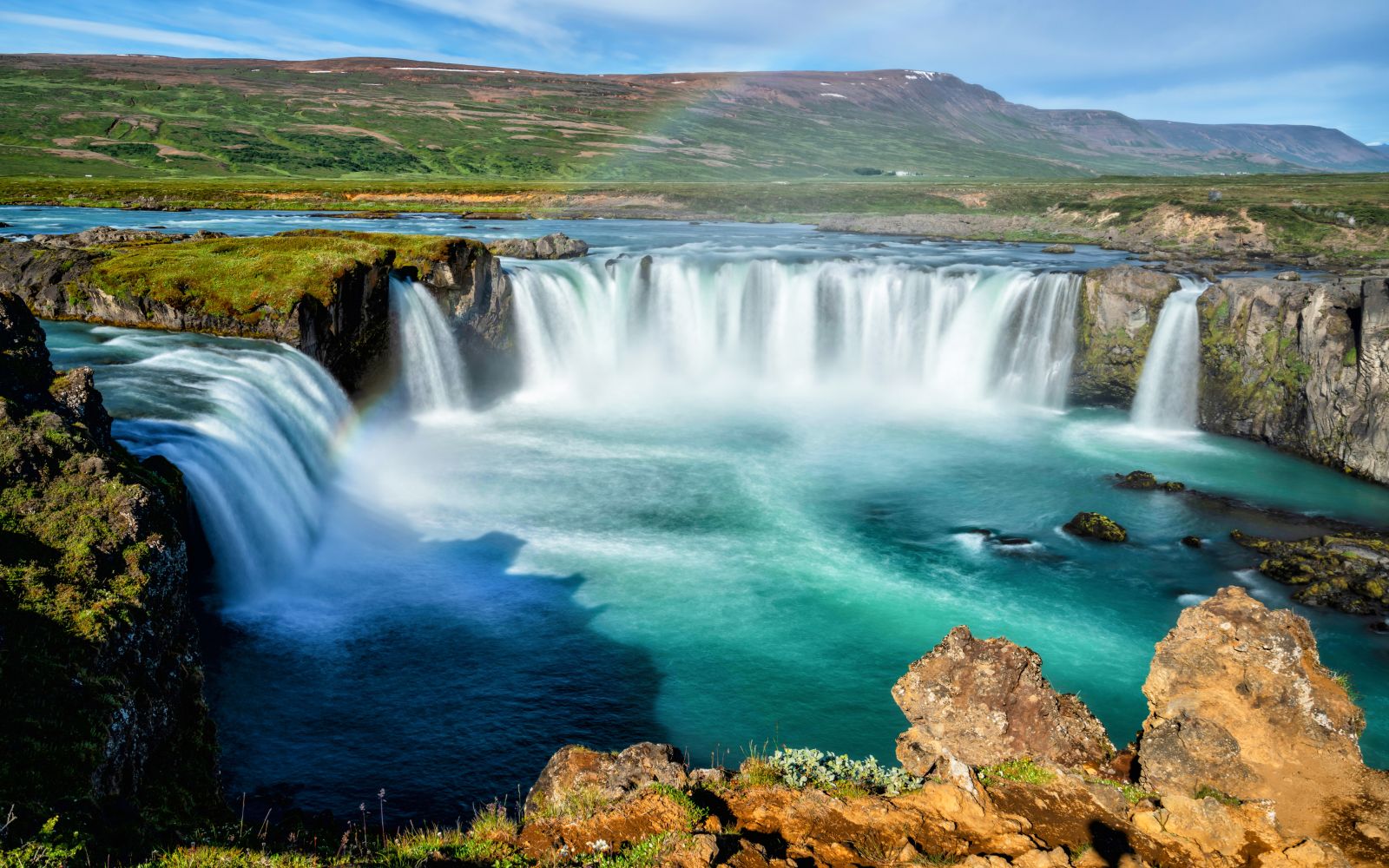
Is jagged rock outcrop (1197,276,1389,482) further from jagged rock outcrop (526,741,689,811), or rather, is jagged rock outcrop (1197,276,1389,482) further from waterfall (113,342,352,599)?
waterfall (113,342,352,599)

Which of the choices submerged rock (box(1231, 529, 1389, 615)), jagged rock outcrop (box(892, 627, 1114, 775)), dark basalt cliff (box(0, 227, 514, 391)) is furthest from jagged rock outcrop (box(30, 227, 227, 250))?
submerged rock (box(1231, 529, 1389, 615))

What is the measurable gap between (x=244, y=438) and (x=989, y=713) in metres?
18.6

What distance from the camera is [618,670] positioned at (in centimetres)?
1784

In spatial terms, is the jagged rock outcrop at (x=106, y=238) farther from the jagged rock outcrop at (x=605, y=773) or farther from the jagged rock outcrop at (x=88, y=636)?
the jagged rock outcrop at (x=605, y=773)

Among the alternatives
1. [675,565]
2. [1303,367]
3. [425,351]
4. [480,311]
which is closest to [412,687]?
[675,565]

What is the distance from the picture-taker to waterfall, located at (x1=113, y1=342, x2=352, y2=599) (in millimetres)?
18188

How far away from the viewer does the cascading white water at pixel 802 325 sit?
4084 cm

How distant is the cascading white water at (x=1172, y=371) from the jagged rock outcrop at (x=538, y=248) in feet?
109

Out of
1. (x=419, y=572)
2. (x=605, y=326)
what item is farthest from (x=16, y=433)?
(x=605, y=326)

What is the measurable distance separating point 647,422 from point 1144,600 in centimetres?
2131

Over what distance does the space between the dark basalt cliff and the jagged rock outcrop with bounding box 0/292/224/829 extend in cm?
1458

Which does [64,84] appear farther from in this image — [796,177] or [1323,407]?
[1323,407]

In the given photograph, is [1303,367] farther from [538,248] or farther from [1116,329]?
[538,248]

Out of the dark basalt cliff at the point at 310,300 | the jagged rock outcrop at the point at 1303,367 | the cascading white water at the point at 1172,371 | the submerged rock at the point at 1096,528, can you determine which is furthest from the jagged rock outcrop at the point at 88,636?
the cascading white water at the point at 1172,371
